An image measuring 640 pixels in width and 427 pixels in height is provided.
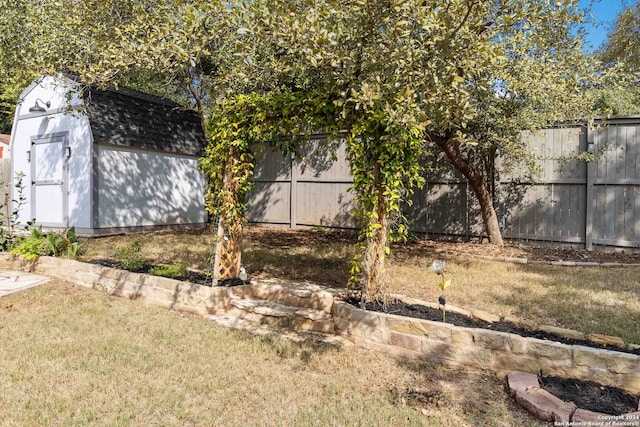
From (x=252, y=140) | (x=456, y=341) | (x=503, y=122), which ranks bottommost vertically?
(x=456, y=341)

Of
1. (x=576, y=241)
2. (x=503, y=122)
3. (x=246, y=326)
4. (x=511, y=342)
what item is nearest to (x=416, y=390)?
(x=511, y=342)

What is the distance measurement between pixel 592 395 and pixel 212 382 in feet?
8.06

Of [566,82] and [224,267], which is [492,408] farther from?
[566,82]

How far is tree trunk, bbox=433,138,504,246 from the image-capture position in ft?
22.3

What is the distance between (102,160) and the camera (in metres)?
8.81

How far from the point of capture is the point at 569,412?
89.4 inches

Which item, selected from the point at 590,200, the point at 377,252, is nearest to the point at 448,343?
the point at 377,252

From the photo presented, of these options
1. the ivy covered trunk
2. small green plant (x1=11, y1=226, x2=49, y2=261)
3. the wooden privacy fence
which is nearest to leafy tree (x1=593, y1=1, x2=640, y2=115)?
the wooden privacy fence

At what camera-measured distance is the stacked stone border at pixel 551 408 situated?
2.18 meters

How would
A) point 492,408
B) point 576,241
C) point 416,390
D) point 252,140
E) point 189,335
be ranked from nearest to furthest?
point 492,408 < point 416,390 < point 189,335 < point 252,140 < point 576,241

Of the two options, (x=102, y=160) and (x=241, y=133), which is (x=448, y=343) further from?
(x=102, y=160)

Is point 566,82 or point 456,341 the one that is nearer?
point 456,341

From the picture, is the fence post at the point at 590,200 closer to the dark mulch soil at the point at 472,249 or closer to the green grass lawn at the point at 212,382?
the dark mulch soil at the point at 472,249

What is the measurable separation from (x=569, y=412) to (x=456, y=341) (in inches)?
35.7
